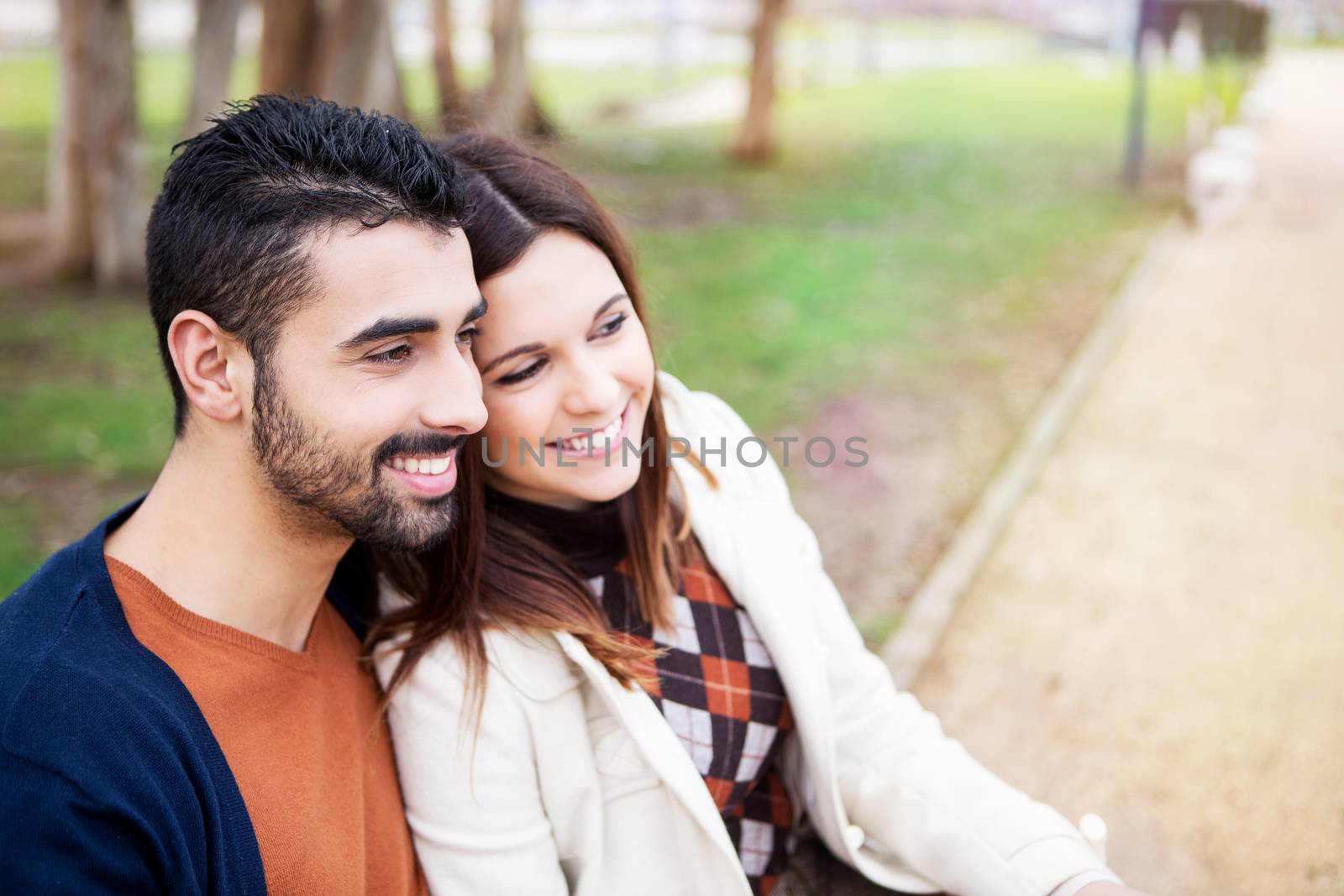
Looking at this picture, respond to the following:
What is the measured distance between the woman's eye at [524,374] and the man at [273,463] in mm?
141

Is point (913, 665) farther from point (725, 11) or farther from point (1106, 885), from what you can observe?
point (725, 11)

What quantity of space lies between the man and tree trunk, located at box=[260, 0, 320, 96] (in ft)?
23.0

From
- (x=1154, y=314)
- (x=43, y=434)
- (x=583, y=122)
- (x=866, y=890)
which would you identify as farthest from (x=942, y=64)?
(x=866, y=890)

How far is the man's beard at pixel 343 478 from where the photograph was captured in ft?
5.85

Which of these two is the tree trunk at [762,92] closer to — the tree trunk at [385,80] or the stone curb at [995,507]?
the tree trunk at [385,80]

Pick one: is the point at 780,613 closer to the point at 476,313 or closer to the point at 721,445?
the point at 721,445

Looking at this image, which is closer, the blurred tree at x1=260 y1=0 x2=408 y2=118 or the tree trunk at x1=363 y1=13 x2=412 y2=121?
the blurred tree at x1=260 y1=0 x2=408 y2=118

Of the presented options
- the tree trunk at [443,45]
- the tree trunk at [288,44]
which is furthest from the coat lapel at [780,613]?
the tree trunk at [443,45]

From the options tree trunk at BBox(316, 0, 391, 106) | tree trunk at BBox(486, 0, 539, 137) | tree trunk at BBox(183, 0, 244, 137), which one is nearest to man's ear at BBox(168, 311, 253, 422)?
tree trunk at BBox(316, 0, 391, 106)

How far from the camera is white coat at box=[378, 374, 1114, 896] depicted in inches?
79.7

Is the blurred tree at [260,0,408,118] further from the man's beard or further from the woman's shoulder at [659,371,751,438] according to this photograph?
the man's beard

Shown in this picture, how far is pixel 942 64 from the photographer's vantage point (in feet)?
110

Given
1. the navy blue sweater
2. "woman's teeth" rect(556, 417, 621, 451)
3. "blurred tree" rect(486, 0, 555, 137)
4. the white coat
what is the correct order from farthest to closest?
"blurred tree" rect(486, 0, 555, 137), "woman's teeth" rect(556, 417, 621, 451), the white coat, the navy blue sweater

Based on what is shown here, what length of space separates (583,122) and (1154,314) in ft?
44.2
